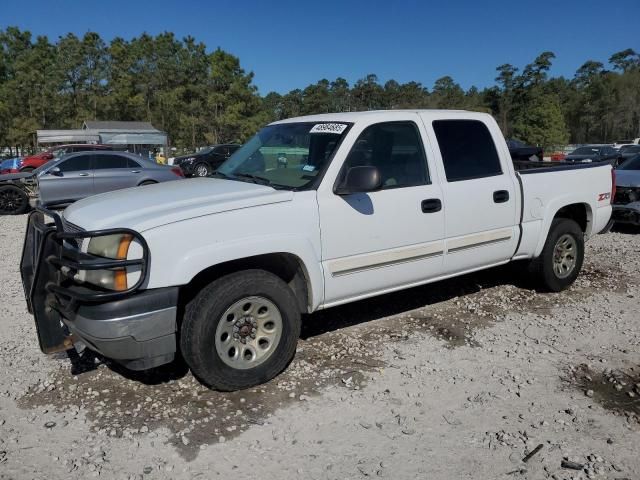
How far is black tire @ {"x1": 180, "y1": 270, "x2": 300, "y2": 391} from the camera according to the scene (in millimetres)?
3342

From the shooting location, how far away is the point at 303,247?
3.64m

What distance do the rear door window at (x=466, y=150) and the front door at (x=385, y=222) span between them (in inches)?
10.0

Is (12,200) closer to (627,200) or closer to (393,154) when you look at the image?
(393,154)

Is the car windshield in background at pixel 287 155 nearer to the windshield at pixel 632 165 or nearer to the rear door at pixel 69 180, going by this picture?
the windshield at pixel 632 165

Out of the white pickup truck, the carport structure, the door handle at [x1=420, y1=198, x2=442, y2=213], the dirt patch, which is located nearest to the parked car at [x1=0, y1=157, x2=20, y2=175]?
the carport structure

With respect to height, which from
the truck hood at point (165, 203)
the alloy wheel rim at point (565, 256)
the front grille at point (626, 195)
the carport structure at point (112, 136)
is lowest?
the alloy wheel rim at point (565, 256)

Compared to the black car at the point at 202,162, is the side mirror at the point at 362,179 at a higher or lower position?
lower

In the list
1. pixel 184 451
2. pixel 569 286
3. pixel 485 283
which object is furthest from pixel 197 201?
pixel 569 286

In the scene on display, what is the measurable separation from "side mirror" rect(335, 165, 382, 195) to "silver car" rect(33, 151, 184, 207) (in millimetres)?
10255

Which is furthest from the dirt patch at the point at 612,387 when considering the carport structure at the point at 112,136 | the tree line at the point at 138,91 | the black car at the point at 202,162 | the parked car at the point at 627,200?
the tree line at the point at 138,91

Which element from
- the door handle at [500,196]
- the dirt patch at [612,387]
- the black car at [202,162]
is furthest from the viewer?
the black car at [202,162]

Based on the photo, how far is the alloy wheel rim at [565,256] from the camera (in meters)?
5.58

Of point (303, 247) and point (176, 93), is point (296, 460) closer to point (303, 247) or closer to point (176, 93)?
point (303, 247)

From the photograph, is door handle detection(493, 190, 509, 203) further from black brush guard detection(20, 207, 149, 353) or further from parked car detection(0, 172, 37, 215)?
parked car detection(0, 172, 37, 215)
